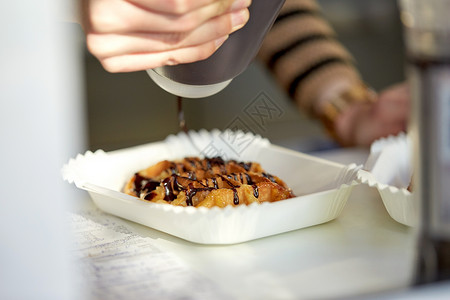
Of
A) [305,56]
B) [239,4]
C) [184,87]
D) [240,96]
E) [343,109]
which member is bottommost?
[240,96]

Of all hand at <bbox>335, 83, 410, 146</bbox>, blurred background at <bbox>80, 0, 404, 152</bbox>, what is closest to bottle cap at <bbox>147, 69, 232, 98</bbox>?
hand at <bbox>335, 83, 410, 146</bbox>

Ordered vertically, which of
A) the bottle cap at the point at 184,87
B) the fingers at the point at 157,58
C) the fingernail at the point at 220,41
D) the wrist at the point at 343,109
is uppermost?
the fingernail at the point at 220,41

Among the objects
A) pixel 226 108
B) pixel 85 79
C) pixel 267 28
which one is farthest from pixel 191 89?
pixel 226 108

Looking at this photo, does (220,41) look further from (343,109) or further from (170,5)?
(343,109)

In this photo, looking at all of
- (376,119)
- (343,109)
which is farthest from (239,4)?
(343,109)

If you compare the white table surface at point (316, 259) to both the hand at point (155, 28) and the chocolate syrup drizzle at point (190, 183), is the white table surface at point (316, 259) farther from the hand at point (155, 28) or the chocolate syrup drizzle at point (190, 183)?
the hand at point (155, 28)

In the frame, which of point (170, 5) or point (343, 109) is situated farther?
point (343, 109)

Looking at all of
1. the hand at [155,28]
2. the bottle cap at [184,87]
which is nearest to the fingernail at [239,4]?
the hand at [155,28]
